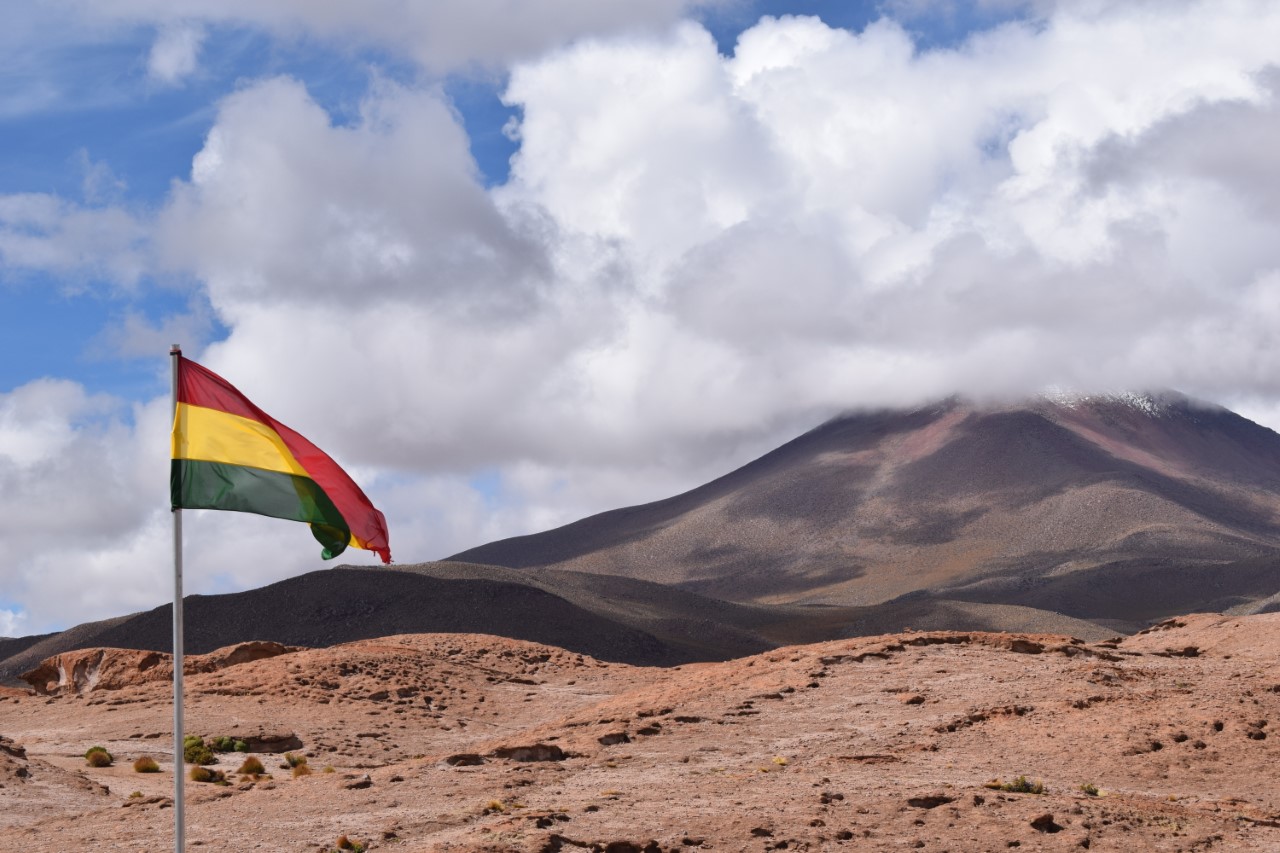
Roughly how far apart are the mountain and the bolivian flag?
9497 centimetres

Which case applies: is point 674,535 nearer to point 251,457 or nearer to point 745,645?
point 745,645

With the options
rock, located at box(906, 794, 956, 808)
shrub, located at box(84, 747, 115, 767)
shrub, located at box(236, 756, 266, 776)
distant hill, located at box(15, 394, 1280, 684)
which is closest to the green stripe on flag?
rock, located at box(906, 794, 956, 808)

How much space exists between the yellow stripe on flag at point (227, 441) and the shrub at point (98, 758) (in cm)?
1592

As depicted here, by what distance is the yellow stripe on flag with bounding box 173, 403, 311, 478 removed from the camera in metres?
14.2

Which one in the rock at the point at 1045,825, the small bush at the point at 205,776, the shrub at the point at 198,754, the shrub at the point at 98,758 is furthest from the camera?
the shrub at the point at 98,758

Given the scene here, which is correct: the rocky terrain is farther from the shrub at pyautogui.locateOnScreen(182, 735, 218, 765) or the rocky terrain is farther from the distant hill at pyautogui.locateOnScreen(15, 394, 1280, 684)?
the distant hill at pyautogui.locateOnScreen(15, 394, 1280, 684)

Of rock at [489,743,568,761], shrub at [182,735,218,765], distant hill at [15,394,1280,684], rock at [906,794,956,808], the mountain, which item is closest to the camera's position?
rock at [906,794,956,808]

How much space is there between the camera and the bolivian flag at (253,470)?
14.2m

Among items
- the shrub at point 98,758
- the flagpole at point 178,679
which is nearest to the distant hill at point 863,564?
the shrub at point 98,758

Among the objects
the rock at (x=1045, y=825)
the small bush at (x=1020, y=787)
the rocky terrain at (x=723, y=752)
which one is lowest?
the rock at (x=1045, y=825)

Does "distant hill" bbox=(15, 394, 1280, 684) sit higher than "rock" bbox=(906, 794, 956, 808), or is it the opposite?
"distant hill" bbox=(15, 394, 1280, 684)

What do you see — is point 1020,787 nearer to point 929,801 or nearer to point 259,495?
point 929,801

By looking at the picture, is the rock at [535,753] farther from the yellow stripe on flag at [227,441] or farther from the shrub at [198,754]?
the yellow stripe on flag at [227,441]

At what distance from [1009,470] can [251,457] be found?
169129mm
